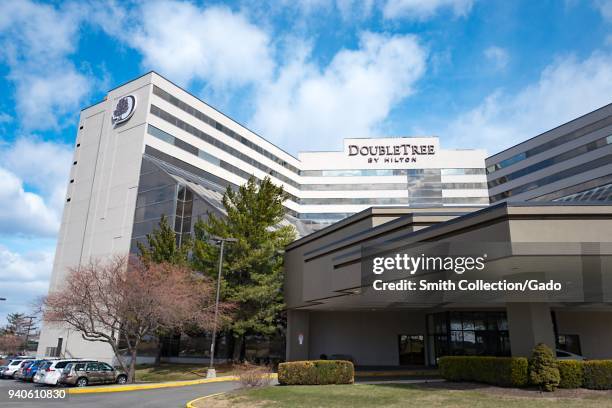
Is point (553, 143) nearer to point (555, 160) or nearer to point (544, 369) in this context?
point (555, 160)

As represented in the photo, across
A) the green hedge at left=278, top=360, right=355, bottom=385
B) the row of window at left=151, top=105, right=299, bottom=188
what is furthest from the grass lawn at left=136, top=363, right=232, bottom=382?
the row of window at left=151, top=105, right=299, bottom=188

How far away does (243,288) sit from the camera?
32.0 m

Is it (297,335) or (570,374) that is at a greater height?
(297,335)

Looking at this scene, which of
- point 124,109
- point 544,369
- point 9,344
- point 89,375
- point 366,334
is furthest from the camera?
point 9,344

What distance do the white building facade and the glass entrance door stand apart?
18.5 meters

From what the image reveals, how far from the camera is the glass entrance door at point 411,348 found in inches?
1321

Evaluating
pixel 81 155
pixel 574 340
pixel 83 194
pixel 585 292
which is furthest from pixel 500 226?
pixel 81 155

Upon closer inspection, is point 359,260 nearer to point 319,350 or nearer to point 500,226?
point 500,226

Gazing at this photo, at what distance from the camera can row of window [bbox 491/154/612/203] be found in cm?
5547

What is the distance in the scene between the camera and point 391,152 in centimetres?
7812

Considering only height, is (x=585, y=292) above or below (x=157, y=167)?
below

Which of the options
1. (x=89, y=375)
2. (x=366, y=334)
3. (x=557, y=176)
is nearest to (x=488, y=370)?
(x=366, y=334)

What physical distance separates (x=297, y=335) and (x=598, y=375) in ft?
67.9

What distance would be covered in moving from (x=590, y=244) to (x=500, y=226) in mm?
3199
